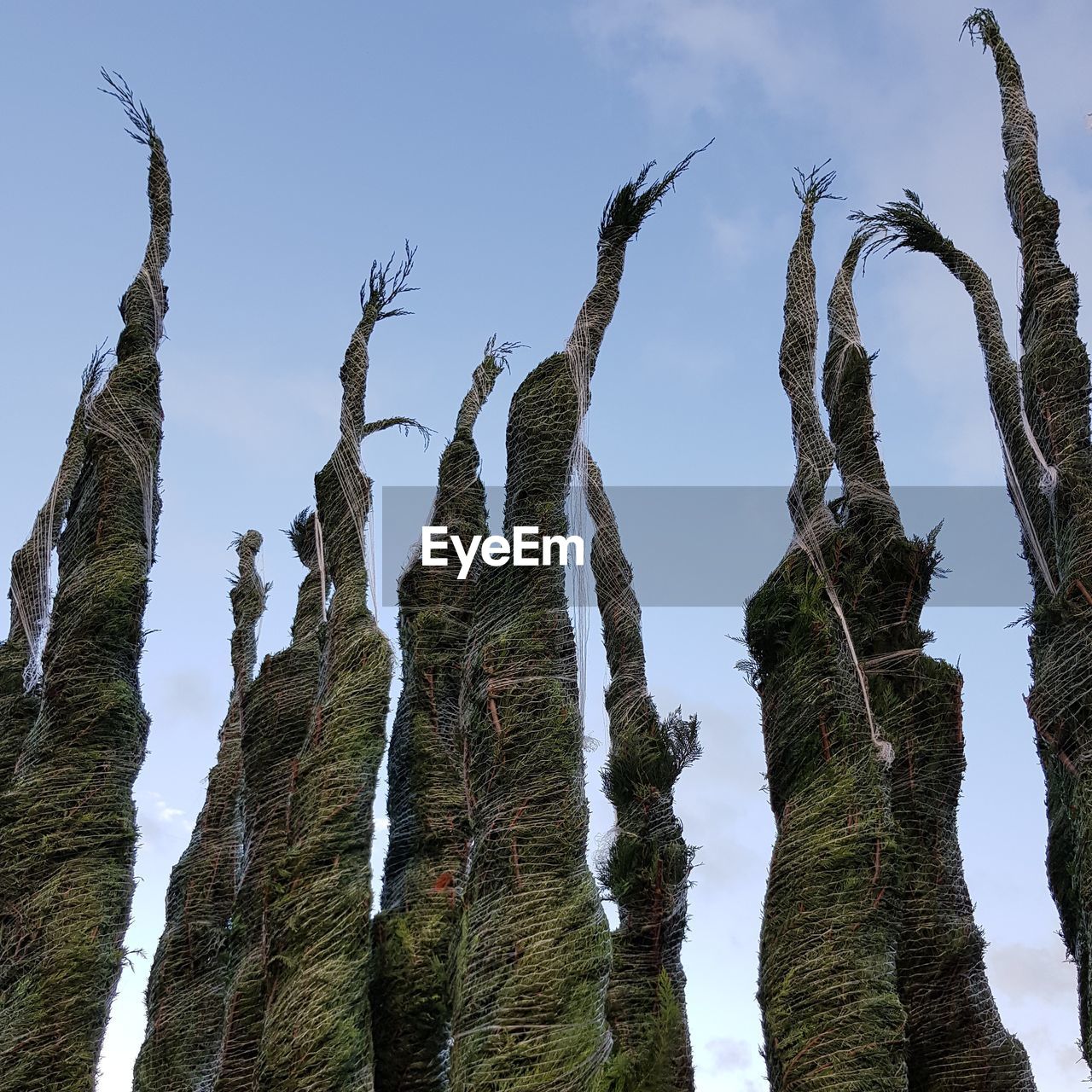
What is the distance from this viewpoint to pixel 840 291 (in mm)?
6898

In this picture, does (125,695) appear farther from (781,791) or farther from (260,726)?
(781,791)

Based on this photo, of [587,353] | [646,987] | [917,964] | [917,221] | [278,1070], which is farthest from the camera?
[917,221]

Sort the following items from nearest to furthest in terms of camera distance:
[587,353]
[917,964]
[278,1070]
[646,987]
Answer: [278,1070], [917,964], [646,987], [587,353]

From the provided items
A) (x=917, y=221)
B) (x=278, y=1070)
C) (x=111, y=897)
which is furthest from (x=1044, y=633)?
(x=111, y=897)

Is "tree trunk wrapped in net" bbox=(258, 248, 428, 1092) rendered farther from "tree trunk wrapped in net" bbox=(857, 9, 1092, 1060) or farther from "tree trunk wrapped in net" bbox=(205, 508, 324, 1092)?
"tree trunk wrapped in net" bbox=(857, 9, 1092, 1060)

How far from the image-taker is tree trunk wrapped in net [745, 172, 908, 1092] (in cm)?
435

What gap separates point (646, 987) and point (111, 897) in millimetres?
2285

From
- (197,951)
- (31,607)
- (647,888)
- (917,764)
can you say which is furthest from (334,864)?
(31,607)

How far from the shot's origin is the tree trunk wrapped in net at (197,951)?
600 centimetres

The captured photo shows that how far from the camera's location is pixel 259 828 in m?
5.80

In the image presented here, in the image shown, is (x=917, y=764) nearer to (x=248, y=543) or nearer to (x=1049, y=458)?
(x=1049, y=458)

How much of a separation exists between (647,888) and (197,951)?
231 centimetres

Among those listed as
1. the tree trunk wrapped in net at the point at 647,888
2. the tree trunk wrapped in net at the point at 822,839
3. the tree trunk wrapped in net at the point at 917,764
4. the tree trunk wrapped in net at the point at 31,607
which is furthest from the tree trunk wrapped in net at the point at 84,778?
the tree trunk wrapped in net at the point at 917,764

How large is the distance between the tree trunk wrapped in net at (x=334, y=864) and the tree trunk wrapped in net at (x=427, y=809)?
22 centimetres
